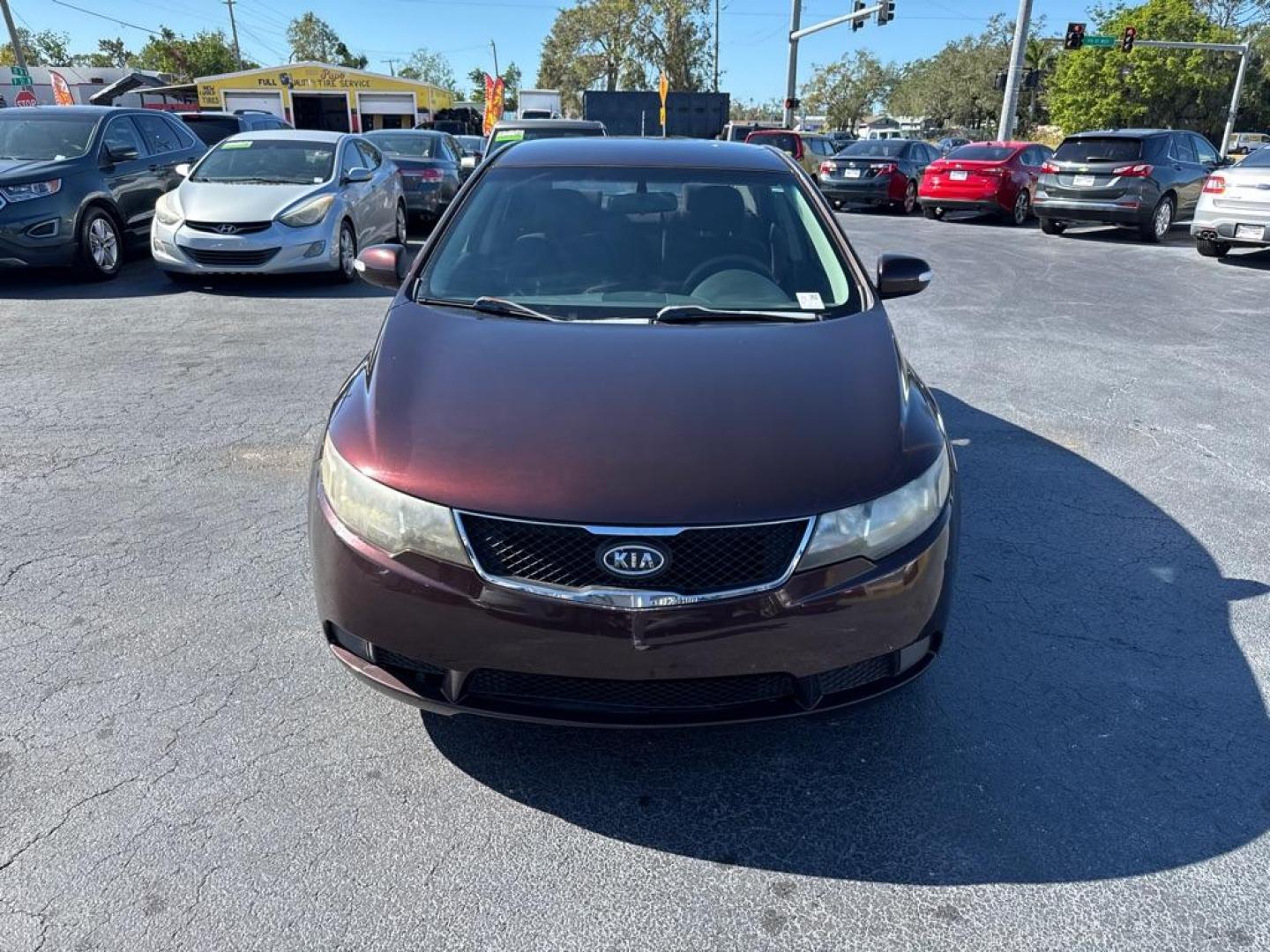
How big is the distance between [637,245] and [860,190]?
1640 centimetres

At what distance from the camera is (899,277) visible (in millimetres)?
3838

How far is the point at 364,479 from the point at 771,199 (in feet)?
7.52

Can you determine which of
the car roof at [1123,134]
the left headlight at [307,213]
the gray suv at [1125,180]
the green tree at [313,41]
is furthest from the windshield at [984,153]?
the green tree at [313,41]

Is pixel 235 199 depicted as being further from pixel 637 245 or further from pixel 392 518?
pixel 392 518

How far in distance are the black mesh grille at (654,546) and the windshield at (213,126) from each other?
54.6 feet

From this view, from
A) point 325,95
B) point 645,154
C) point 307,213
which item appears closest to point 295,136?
point 307,213

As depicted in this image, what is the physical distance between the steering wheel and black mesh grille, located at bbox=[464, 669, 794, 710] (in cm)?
169

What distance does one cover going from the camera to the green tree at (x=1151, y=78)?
1870 inches

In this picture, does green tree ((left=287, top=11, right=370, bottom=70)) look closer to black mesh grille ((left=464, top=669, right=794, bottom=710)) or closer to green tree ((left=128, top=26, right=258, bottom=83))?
green tree ((left=128, top=26, right=258, bottom=83))

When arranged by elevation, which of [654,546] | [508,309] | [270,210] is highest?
[508,309]

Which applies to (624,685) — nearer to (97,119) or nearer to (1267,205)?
(97,119)

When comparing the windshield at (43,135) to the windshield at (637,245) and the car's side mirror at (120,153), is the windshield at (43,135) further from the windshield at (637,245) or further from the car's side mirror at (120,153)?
the windshield at (637,245)

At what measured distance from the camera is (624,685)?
7.43 ft

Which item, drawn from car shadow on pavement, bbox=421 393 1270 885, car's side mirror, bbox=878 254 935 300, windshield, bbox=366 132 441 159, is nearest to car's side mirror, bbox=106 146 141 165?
windshield, bbox=366 132 441 159
